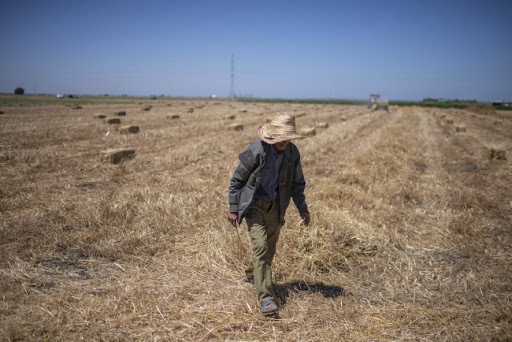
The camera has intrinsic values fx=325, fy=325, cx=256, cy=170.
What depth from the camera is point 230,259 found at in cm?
401

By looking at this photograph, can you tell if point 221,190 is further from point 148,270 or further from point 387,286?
point 387,286

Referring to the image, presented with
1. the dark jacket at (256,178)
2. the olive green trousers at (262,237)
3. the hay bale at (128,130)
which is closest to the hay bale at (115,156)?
the hay bale at (128,130)

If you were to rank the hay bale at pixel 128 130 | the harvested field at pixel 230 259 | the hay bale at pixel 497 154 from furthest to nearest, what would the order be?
the hay bale at pixel 128 130 < the hay bale at pixel 497 154 < the harvested field at pixel 230 259

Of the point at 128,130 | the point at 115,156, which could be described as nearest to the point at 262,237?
the point at 115,156

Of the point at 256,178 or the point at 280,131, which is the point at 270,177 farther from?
the point at 280,131

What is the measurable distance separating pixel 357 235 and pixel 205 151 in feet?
22.4

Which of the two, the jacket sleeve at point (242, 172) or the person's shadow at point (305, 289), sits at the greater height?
the jacket sleeve at point (242, 172)

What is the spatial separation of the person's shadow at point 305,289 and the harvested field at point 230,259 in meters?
0.02

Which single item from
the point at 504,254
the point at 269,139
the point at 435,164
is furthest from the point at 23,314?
the point at 435,164

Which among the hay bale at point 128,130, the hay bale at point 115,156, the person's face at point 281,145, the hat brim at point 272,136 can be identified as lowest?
the hay bale at point 115,156

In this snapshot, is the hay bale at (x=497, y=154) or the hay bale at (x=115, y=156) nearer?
the hay bale at (x=115, y=156)

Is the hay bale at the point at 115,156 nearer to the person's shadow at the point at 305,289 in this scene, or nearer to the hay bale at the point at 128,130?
the hay bale at the point at 128,130

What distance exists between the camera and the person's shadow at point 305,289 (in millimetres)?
3453

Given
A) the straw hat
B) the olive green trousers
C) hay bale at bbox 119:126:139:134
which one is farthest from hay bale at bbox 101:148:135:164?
the straw hat
